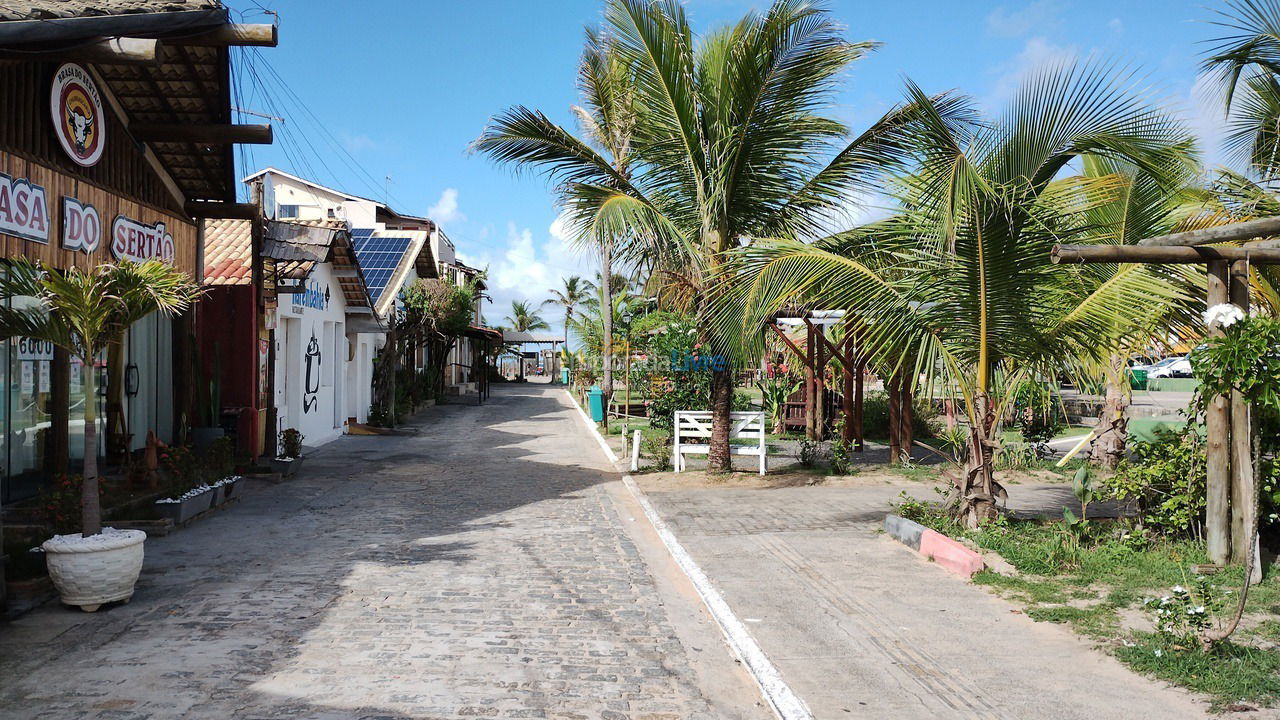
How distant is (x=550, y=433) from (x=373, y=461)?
646cm

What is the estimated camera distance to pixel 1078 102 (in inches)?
300

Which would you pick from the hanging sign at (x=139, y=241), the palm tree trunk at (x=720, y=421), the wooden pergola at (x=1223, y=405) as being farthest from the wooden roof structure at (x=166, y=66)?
the wooden pergola at (x=1223, y=405)

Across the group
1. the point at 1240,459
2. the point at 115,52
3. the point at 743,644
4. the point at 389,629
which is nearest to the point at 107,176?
the point at 115,52

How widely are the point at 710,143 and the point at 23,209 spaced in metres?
7.97

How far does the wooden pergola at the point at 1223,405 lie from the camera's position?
6.58 meters

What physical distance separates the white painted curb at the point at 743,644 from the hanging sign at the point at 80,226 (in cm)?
649

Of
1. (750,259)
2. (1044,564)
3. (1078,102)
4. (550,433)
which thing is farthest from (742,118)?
(550,433)

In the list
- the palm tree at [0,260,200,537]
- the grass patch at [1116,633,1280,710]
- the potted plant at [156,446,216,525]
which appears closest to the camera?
the grass patch at [1116,633,1280,710]

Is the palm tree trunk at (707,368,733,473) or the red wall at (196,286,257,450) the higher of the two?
the red wall at (196,286,257,450)

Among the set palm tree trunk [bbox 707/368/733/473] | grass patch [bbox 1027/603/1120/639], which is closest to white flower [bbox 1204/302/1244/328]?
grass patch [bbox 1027/603/1120/639]

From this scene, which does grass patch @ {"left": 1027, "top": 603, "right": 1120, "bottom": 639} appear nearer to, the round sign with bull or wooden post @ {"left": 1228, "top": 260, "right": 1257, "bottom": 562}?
wooden post @ {"left": 1228, "top": 260, "right": 1257, "bottom": 562}

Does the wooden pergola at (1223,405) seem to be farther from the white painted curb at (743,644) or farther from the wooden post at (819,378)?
the wooden post at (819,378)

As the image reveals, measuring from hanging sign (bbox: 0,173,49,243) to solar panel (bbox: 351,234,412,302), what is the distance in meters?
15.4

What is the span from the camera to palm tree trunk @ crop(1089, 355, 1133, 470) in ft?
41.0
